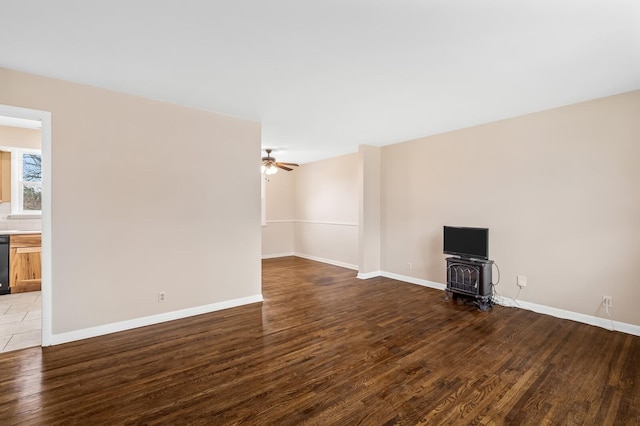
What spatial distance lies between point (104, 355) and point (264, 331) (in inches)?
58.6

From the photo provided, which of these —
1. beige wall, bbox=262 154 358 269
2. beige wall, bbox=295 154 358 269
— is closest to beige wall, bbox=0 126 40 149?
beige wall, bbox=262 154 358 269

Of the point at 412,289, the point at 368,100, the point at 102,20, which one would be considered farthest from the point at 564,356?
the point at 102,20

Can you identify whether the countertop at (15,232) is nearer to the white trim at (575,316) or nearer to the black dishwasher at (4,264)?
the black dishwasher at (4,264)

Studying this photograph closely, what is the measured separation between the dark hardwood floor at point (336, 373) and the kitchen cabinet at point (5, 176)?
371cm

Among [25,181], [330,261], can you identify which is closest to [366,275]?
[330,261]

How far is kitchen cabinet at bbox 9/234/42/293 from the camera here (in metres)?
4.72

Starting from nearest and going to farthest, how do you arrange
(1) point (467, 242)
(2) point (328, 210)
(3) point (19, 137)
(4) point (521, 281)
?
1. (4) point (521, 281)
2. (1) point (467, 242)
3. (3) point (19, 137)
4. (2) point (328, 210)

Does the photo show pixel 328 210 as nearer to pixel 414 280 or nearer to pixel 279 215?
pixel 279 215

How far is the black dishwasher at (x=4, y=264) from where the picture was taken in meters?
4.65

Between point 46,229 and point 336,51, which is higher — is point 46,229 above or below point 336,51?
below

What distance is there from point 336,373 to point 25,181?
624 cm

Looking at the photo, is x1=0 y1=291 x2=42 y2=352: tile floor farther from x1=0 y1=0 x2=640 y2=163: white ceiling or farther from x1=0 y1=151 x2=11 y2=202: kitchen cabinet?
x1=0 y1=0 x2=640 y2=163: white ceiling

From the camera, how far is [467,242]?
438 centimetres

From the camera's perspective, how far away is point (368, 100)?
11.7 feet
